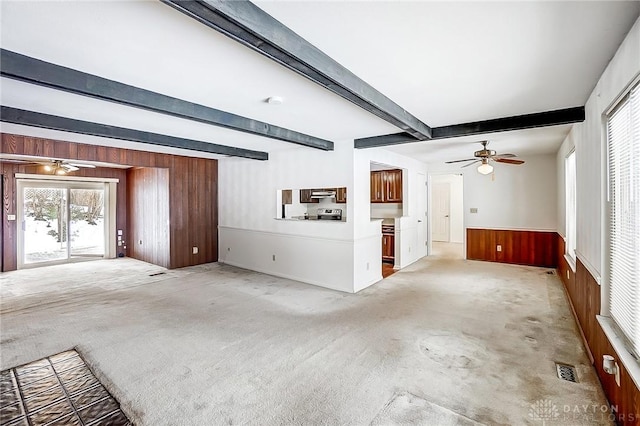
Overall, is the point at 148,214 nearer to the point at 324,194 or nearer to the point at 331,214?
the point at 324,194

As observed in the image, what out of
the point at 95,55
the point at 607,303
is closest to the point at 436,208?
the point at 607,303

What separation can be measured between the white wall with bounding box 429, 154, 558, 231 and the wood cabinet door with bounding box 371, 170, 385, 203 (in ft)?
5.06

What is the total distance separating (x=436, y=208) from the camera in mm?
10828

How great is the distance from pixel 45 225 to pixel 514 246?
421 inches

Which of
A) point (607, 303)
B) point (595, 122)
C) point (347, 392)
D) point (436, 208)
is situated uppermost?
point (595, 122)

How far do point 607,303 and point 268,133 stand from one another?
3.70 meters

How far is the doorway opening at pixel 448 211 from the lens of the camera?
33.9 ft

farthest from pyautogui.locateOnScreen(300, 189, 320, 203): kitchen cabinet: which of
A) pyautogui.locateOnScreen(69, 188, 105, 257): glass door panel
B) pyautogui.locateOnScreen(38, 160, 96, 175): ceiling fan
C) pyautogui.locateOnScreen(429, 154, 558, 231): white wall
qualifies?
pyautogui.locateOnScreen(69, 188, 105, 257): glass door panel

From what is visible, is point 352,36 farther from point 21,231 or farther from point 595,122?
point 21,231

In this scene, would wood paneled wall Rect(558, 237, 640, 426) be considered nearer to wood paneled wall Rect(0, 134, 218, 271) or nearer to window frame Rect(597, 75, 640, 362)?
window frame Rect(597, 75, 640, 362)

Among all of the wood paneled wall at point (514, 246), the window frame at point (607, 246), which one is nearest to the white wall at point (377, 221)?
the wood paneled wall at point (514, 246)

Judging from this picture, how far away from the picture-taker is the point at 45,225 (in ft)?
23.4

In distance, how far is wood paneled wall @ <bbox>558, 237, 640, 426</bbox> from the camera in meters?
1.75

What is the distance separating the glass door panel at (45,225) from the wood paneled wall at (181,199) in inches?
11.5
